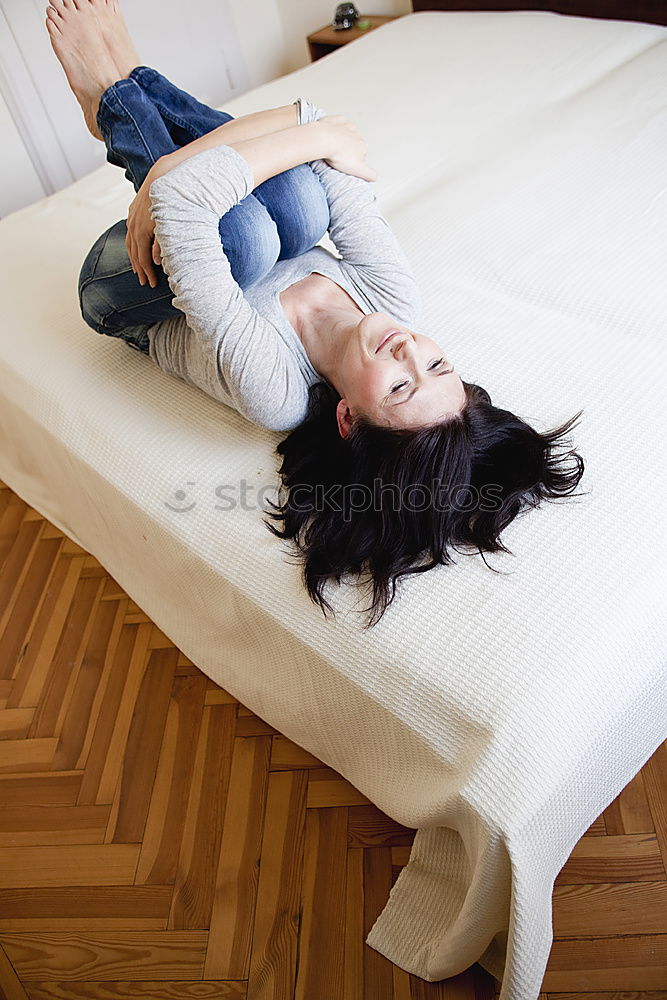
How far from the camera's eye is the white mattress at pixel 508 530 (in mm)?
895

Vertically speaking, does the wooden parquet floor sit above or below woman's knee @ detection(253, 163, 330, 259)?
below

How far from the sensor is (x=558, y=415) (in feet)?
3.86

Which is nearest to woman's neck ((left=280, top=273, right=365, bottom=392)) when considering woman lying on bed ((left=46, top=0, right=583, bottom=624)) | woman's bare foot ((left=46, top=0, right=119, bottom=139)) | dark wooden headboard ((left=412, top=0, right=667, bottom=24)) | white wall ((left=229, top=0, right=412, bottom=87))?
woman lying on bed ((left=46, top=0, right=583, bottom=624))

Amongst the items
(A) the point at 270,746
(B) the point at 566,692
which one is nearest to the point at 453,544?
(B) the point at 566,692

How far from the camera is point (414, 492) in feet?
3.38

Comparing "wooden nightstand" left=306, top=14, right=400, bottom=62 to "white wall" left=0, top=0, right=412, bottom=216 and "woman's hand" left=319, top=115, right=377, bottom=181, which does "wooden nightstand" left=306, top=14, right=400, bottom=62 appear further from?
"woman's hand" left=319, top=115, right=377, bottom=181

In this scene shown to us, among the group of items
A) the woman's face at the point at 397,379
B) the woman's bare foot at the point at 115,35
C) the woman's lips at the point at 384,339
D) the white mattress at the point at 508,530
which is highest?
the woman's bare foot at the point at 115,35

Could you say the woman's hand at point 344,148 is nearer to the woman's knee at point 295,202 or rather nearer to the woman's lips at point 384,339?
the woman's knee at point 295,202

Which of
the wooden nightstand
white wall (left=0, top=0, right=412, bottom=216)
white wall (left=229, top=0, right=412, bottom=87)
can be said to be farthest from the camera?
white wall (left=229, top=0, right=412, bottom=87)

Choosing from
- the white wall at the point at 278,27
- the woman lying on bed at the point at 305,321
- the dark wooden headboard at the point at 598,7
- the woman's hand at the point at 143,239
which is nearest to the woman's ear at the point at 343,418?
the woman lying on bed at the point at 305,321

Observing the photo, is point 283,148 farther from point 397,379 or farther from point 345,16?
point 345,16

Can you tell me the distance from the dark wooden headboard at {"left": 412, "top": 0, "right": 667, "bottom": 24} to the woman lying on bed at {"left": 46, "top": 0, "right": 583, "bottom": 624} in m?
1.48

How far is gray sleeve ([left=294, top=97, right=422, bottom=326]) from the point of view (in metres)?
1.30

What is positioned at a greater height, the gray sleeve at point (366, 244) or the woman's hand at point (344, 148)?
the woman's hand at point (344, 148)
